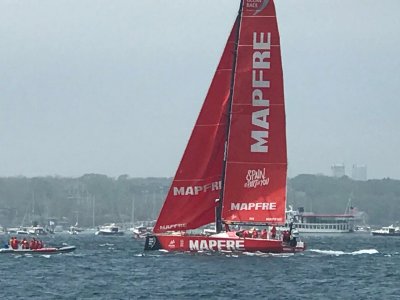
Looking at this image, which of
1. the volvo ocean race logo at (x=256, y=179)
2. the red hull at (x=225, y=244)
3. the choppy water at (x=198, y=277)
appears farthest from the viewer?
the volvo ocean race logo at (x=256, y=179)

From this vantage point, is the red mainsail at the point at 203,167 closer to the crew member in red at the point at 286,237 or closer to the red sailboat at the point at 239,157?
the red sailboat at the point at 239,157

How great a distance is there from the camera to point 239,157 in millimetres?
79062

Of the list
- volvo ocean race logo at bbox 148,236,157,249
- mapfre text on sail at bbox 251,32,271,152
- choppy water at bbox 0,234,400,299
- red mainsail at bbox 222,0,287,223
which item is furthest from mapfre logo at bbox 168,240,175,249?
mapfre text on sail at bbox 251,32,271,152

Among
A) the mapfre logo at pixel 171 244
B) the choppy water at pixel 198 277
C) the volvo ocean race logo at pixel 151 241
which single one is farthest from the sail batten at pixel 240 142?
the choppy water at pixel 198 277

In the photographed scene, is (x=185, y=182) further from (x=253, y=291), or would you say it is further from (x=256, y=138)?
(x=253, y=291)

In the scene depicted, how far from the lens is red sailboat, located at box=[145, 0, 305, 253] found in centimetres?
7806

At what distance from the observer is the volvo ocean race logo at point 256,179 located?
7925 cm

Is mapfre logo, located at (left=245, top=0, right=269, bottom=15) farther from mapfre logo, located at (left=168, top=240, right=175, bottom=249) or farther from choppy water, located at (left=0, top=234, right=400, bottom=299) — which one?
choppy water, located at (left=0, top=234, right=400, bottom=299)

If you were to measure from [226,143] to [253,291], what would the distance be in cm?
2302

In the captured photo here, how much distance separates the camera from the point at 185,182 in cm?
8025

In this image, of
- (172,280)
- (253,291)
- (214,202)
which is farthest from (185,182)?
(253,291)

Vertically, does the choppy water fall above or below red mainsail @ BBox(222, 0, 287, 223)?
below

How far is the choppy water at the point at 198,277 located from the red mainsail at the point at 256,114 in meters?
5.31

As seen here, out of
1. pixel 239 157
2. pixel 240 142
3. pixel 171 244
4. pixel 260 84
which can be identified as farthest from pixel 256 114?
pixel 171 244
